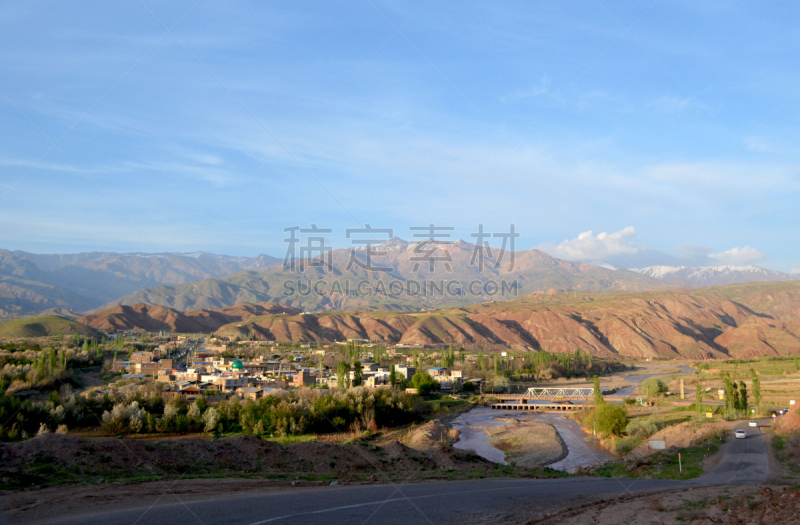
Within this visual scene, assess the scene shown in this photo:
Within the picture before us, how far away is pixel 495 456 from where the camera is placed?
4109cm

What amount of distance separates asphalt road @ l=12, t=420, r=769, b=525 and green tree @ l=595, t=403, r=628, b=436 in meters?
25.4

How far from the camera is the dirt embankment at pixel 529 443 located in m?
40.0

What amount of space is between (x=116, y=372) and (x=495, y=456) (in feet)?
180

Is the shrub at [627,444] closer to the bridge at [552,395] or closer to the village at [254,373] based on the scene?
the village at [254,373]

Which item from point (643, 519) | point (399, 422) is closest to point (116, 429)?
point (399, 422)

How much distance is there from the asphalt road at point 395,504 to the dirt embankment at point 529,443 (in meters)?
18.0

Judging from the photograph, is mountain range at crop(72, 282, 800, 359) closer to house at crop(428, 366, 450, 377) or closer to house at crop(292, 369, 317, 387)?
house at crop(428, 366, 450, 377)

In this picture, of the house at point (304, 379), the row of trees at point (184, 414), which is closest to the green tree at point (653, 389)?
the row of trees at point (184, 414)

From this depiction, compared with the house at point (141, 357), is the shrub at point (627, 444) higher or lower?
lower

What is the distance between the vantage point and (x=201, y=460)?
22.9 m

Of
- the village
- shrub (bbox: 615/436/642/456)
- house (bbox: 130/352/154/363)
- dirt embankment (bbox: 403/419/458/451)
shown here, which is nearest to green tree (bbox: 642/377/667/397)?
the village

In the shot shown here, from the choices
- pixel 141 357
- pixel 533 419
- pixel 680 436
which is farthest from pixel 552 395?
pixel 141 357

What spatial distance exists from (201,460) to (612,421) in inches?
1430

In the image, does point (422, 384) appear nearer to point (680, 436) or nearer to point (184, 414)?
point (184, 414)
